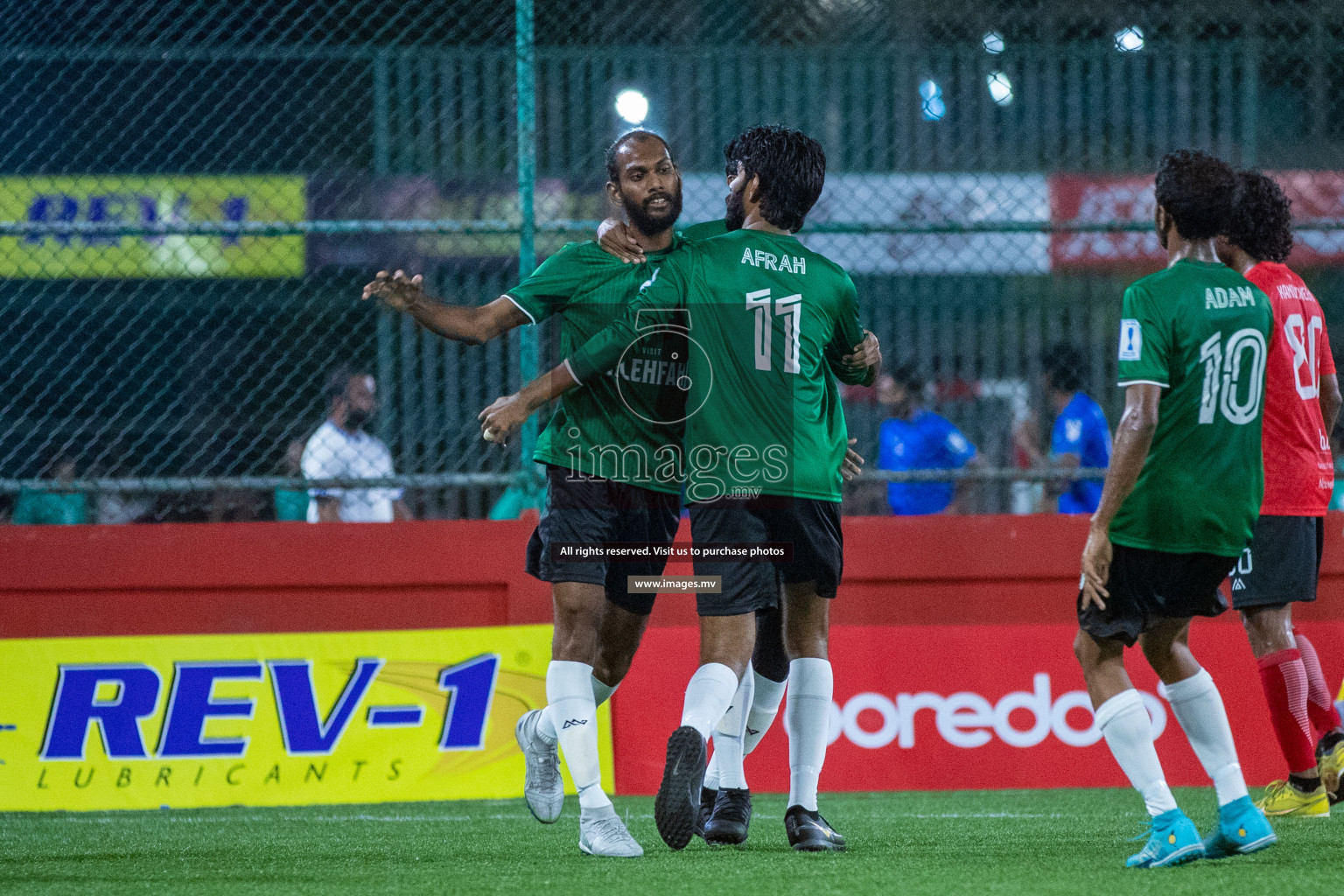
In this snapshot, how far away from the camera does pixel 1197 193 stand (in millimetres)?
3838

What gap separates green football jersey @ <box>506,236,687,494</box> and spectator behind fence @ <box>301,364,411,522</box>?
2.98 m

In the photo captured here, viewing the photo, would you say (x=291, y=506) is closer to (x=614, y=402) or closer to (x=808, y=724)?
(x=614, y=402)

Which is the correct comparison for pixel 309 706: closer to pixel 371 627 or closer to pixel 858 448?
pixel 371 627

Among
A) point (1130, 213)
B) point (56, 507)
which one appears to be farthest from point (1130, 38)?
point (56, 507)

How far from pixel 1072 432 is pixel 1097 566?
155 inches

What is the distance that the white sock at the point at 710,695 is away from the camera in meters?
3.98

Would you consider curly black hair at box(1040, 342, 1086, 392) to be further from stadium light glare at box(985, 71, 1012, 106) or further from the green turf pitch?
the green turf pitch

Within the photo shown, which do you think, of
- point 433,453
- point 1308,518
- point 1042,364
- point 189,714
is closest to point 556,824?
point 189,714

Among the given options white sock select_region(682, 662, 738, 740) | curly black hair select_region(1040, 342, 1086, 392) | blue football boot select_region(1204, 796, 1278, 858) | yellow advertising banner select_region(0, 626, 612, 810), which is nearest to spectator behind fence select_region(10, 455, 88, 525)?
yellow advertising banner select_region(0, 626, 612, 810)

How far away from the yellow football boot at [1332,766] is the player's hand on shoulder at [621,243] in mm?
2959

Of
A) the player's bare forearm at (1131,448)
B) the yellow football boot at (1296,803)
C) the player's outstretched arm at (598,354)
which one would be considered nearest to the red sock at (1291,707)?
the yellow football boot at (1296,803)

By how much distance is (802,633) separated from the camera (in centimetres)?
438

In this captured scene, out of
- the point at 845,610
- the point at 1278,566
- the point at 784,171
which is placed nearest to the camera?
the point at 784,171

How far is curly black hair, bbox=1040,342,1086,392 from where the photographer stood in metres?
7.38
